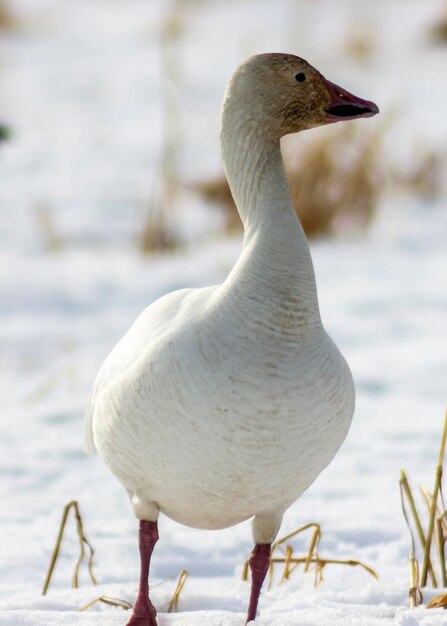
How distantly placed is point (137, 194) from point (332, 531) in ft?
17.2

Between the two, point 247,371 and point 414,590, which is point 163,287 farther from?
point 247,371

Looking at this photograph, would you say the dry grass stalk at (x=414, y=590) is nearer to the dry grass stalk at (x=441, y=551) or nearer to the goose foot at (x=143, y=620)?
the dry grass stalk at (x=441, y=551)

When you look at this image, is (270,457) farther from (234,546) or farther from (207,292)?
(234,546)

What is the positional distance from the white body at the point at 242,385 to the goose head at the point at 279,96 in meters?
0.04

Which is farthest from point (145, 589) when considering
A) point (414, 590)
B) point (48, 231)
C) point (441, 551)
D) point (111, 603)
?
point (48, 231)

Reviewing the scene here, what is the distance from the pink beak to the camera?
3021 mm

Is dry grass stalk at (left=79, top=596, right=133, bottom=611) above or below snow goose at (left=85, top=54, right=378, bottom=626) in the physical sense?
below

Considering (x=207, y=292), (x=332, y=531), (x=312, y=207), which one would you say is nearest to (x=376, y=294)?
(x=312, y=207)

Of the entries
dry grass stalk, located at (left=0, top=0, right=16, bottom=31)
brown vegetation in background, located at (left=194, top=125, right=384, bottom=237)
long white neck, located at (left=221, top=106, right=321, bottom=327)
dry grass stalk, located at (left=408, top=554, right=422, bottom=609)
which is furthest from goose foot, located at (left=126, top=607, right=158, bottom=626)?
dry grass stalk, located at (left=0, top=0, right=16, bottom=31)

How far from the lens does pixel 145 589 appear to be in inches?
123

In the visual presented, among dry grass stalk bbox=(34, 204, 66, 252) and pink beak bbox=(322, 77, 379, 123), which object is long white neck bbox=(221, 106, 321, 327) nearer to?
pink beak bbox=(322, 77, 379, 123)

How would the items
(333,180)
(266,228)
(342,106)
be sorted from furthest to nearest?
(333,180), (342,106), (266,228)

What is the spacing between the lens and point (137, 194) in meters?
9.23

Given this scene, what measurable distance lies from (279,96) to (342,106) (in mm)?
198
